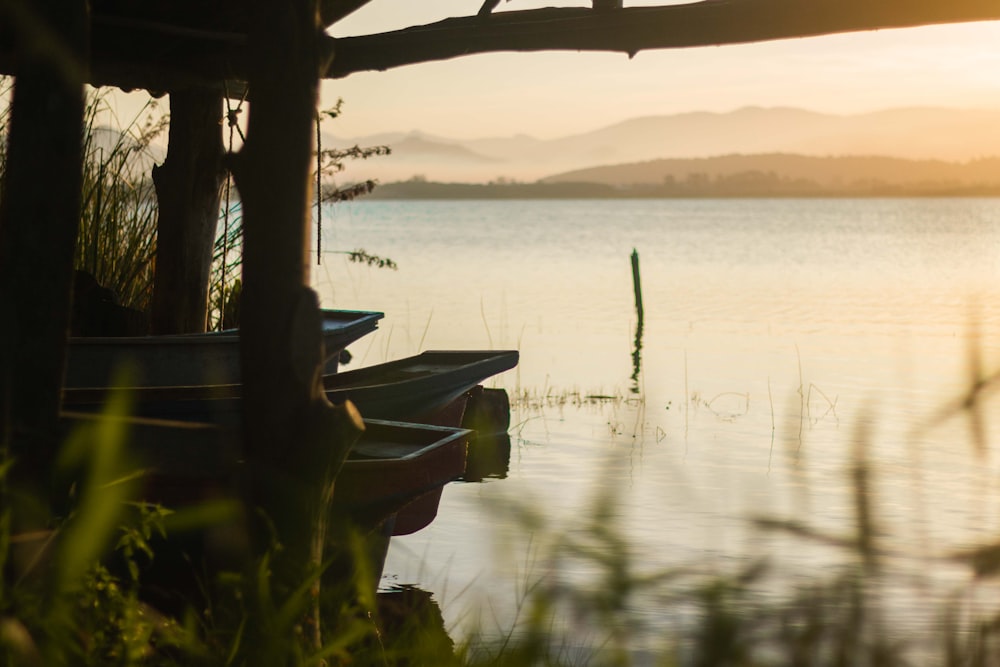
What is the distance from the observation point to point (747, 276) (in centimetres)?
4819

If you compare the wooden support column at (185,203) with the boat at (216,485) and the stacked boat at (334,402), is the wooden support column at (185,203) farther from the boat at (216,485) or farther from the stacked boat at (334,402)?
the boat at (216,485)

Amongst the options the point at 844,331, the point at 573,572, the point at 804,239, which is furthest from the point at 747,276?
the point at 573,572

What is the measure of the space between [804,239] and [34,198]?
8122cm

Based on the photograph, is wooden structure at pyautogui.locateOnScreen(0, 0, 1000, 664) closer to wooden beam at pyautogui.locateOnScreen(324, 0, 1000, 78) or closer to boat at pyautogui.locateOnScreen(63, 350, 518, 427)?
boat at pyautogui.locateOnScreen(63, 350, 518, 427)

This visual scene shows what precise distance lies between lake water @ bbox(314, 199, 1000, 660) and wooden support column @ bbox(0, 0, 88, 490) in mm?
1588

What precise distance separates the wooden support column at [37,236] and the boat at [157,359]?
355 cm

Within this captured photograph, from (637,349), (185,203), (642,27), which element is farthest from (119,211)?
(637,349)

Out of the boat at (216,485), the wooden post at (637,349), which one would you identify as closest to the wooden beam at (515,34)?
the boat at (216,485)

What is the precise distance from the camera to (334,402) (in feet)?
24.8

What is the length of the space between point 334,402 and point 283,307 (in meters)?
3.85

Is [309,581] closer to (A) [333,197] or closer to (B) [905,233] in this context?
(A) [333,197]

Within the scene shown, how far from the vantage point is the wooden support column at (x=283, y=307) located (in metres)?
3.79

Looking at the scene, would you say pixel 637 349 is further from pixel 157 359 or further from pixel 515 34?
pixel 157 359

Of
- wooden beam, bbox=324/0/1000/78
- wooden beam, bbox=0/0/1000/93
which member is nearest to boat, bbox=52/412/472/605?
wooden beam, bbox=0/0/1000/93
